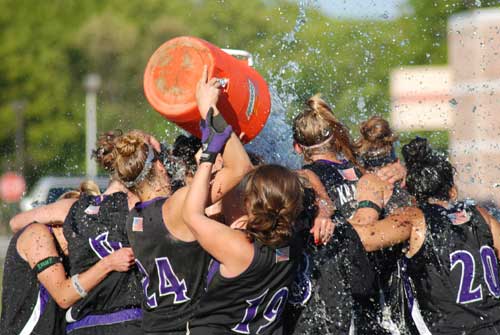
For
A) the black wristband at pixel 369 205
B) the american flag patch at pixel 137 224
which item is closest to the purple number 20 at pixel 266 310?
the american flag patch at pixel 137 224

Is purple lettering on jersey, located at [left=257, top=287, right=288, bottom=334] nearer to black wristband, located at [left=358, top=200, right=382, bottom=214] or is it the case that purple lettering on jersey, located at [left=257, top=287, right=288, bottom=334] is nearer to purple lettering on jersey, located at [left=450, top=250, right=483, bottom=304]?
black wristband, located at [left=358, top=200, right=382, bottom=214]

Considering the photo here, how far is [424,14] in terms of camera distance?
28141 mm

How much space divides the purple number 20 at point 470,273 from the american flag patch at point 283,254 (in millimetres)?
1042

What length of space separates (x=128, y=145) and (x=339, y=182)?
4.06 feet

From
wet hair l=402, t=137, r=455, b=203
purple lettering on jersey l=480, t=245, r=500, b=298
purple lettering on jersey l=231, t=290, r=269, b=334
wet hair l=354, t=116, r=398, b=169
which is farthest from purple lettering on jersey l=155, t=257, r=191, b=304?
wet hair l=354, t=116, r=398, b=169

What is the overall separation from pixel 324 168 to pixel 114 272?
131cm

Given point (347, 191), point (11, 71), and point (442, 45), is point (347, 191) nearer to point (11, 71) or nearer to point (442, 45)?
point (442, 45)

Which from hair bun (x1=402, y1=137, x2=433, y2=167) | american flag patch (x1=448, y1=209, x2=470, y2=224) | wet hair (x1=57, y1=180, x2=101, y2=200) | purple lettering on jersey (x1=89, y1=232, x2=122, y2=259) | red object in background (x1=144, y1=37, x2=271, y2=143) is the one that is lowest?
purple lettering on jersey (x1=89, y1=232, x2=122, y2=259)

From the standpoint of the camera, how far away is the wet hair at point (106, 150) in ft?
16.6

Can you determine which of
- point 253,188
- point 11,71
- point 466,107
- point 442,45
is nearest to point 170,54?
point 253,188

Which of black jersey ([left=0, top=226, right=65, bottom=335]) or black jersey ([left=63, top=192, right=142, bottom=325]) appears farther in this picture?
black jersey ([left=0, top=226, right=65, bottom=335])

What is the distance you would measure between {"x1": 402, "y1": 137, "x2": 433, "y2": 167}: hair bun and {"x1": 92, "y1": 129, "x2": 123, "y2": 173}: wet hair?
163 centimetres

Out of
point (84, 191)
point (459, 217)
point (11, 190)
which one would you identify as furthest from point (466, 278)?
point (11, 190)

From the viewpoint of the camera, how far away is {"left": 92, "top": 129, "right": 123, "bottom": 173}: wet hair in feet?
16.6
